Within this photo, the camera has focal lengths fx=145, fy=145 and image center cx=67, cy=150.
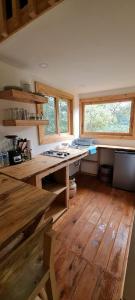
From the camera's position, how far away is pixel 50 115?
2828mm

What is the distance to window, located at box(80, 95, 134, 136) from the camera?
3.24m

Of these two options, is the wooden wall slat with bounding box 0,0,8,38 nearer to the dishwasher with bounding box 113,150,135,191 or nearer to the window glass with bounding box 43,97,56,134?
the window glass with bounding box 43,97,56,134

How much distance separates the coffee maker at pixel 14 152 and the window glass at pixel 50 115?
0.87m

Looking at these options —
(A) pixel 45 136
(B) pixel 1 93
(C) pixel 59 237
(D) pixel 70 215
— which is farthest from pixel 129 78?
(C) pixel 59 237

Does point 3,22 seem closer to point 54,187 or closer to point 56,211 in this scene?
point 54,187

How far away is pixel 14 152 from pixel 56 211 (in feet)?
3.69

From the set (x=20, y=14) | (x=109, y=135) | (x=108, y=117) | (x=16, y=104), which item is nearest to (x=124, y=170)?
(x=109, y=135)

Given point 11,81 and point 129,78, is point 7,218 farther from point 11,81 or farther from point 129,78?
point 129,78

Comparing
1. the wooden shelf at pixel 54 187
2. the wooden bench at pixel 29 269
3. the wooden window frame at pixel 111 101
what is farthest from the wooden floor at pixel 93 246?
the wooden window frame at pixel 111 101

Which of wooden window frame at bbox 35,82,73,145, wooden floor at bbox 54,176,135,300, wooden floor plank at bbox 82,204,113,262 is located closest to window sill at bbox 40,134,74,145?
wooden window frame at bbox 35,82,73,145

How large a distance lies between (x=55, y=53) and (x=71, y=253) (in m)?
2.18

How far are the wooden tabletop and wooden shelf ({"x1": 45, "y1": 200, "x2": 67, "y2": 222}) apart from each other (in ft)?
3.64

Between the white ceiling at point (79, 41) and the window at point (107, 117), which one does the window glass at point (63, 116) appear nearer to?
the window at point (107, 117)

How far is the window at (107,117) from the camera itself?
3236 millimetres
